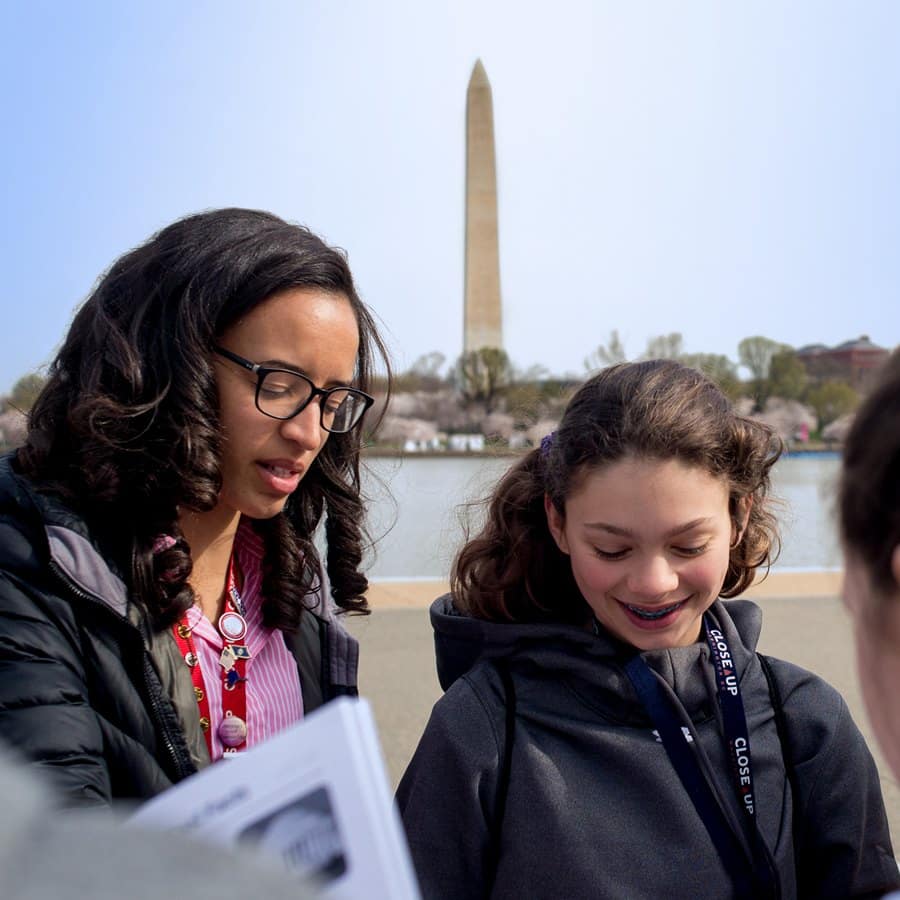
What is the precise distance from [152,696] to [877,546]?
1.34 meters

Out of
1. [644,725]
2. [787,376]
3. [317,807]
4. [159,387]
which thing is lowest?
[787,376]

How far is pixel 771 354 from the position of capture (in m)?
43.5

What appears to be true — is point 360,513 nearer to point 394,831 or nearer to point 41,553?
point 41,553

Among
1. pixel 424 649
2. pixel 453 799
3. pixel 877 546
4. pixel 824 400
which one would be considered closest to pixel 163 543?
pixel 453 799

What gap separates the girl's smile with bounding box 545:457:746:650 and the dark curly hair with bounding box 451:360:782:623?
0.06m

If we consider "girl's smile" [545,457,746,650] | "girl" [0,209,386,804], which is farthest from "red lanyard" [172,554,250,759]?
"girl's smile" [545,457,746,650]

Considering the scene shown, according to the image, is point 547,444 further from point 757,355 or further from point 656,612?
point 757,355

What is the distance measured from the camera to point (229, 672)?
2.18m

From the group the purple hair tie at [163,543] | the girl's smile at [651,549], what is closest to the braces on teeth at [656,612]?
the girl's smile at [651,549]

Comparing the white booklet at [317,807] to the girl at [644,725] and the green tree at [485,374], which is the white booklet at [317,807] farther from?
the green tree at [485,374]

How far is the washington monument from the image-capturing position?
34.0 m

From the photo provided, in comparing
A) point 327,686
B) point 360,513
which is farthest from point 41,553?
point 360,513

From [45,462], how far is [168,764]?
0.63 metres

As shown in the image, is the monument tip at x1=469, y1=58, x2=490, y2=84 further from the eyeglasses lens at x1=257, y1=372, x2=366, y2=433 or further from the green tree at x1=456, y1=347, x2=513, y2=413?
the eyeglasses lens at x1=257, y1=372, x2=366, y2=433
